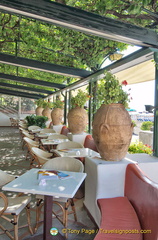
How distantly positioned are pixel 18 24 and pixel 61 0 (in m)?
2.32

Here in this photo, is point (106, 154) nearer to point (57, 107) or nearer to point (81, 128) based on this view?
point (81, 128)

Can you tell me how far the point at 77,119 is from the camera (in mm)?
5707

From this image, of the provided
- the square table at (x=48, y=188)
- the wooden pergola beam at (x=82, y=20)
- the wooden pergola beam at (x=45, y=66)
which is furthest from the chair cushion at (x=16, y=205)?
the wooden pergola beam at (x=45, y=66)

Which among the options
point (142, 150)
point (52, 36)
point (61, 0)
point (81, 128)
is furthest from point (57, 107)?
point (61, 0)

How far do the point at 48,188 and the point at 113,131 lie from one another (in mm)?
1145

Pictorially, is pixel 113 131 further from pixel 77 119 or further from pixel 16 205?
pixel 77 119

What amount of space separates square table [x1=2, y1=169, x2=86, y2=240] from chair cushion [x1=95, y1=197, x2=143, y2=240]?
15.9 inches

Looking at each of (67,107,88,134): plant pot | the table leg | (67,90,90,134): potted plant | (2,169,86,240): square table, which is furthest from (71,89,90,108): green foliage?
the table leg

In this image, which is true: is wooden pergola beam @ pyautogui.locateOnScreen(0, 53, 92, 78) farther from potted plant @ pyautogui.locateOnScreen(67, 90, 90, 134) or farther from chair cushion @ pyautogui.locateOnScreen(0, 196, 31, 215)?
chair cushion @ pyautogui.locateOnScreen(0, 196, 31, 215)

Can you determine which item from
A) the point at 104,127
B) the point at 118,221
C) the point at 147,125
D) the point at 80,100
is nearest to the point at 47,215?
the point at 118,221

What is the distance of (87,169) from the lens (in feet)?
9.86

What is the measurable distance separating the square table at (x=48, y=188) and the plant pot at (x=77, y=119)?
11.1 feet

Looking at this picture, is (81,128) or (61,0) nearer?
(61,0)

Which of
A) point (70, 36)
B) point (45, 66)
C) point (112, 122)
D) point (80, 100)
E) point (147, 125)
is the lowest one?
point (147, 125)
